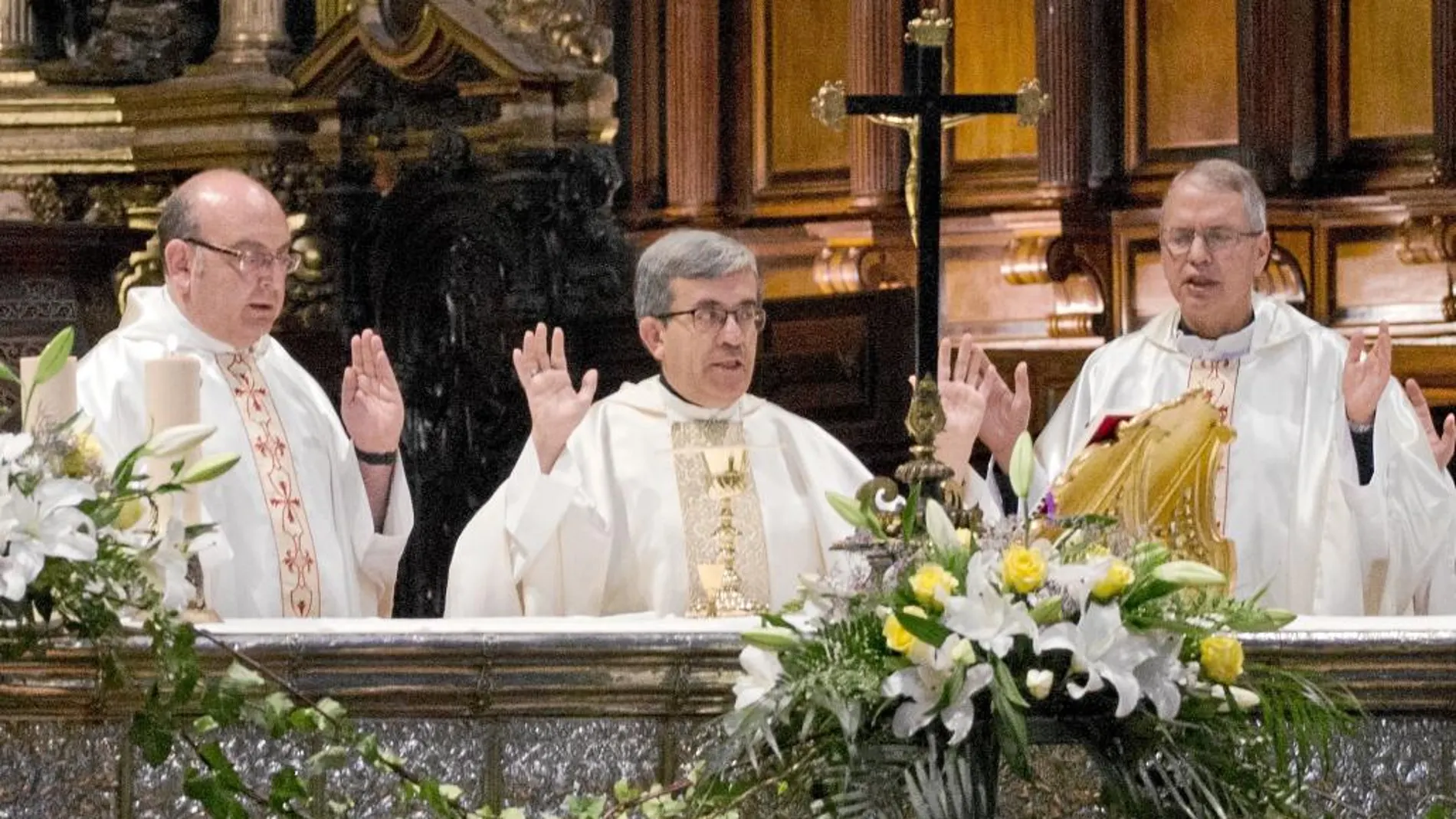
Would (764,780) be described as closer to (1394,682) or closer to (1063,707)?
(1063,707)

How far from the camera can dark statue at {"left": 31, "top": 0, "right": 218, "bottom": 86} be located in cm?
1109

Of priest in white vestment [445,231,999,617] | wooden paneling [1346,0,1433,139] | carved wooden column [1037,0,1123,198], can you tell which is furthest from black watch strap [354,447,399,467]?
wooden paneling [1346,0,1433,139]

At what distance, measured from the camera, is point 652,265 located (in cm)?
598

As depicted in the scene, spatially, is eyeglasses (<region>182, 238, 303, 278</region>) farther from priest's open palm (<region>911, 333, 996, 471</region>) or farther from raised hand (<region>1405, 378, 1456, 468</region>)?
raised hand (<region>1405, 378, 1456, 468</region>)

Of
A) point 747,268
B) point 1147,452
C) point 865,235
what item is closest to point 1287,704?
point 1147,452

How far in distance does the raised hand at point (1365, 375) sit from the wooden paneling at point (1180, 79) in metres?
2.73

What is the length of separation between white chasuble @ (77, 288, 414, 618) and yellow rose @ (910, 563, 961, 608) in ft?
8.10

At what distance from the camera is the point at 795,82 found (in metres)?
9.80

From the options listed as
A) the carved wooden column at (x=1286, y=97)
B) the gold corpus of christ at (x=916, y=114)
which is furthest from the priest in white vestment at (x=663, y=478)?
the carved wooden column at (x=1286, y=97)

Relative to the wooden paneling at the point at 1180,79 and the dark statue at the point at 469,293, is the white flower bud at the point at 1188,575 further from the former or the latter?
the dark statue at the point at 469,293

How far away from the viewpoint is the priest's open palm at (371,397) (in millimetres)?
5863

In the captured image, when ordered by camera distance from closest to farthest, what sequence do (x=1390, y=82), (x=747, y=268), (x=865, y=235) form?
1. (x=747, y=268)
2. (x=1390, y=82)
3. (x=865, y=235)

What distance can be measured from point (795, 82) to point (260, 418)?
380 cm

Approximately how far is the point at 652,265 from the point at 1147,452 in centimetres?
120
